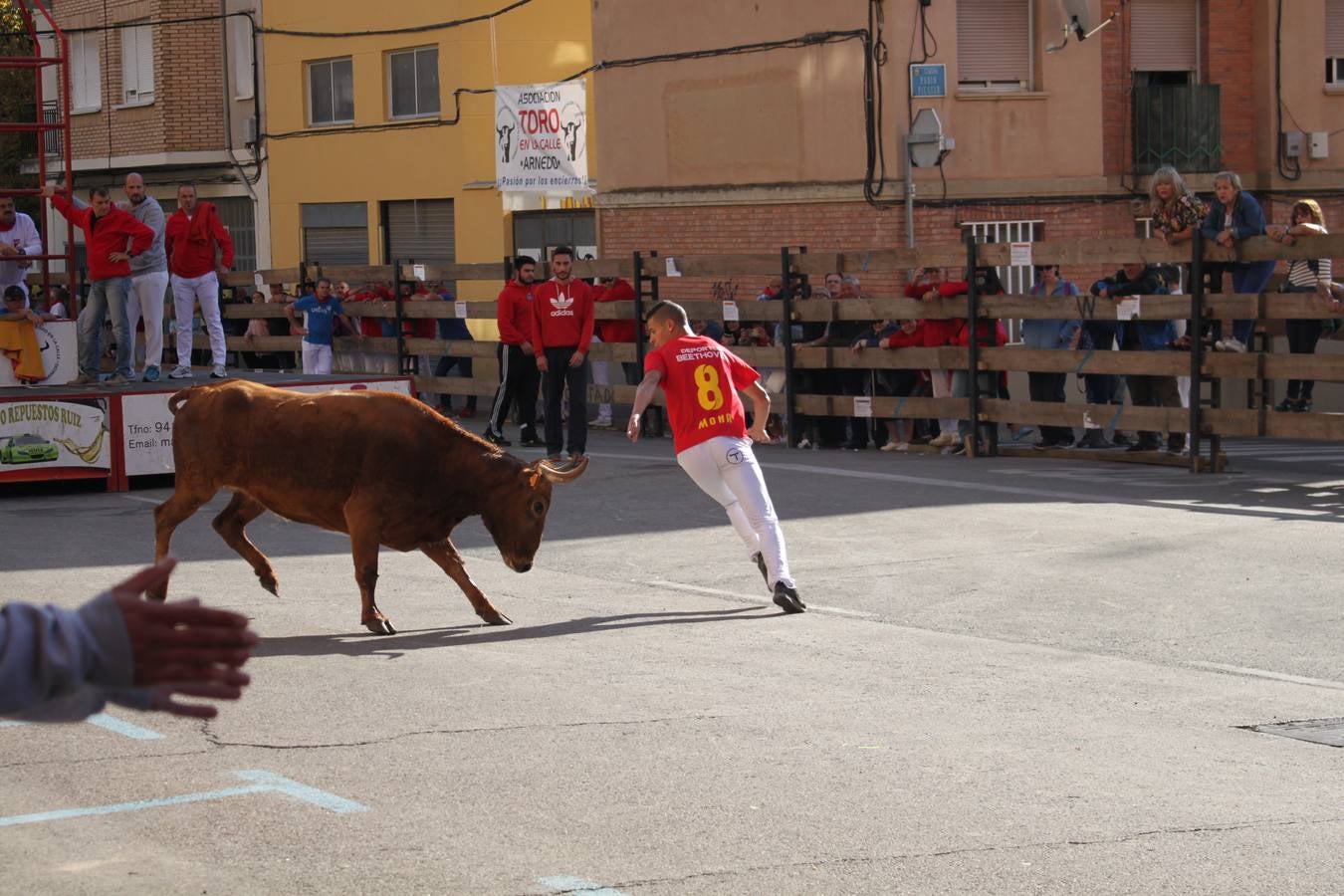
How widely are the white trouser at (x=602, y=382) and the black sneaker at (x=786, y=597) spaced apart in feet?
39.7

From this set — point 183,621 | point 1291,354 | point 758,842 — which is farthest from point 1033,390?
point 183,621

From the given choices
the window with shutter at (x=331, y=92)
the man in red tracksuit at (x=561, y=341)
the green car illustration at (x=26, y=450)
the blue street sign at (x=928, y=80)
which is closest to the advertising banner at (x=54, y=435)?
the green car illustration at (x=26, y=450)

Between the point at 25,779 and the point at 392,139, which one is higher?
the point at 392,139

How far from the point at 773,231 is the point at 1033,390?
9605 millimetres

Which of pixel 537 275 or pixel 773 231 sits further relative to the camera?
pixel 773 231

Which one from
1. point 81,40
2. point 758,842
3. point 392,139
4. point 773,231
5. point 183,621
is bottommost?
point 758,842

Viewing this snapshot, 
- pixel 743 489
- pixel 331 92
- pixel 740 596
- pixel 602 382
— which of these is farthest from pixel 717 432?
pixel 331 92

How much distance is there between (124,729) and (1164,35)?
76.7 ft

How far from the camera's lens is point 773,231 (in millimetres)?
28219

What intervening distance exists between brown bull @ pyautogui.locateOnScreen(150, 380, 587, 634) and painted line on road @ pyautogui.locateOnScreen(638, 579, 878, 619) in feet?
5.00

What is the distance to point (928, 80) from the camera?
87.1 feet

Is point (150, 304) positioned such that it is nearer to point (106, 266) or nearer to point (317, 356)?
point (106, 266)

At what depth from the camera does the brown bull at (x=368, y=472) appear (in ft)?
33.6

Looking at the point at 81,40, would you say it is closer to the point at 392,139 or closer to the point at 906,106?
the point at 392,139
